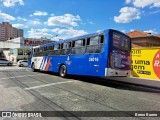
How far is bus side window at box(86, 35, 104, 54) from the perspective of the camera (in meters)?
11.5

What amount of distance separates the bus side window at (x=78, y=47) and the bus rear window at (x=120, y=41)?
2.52 metres

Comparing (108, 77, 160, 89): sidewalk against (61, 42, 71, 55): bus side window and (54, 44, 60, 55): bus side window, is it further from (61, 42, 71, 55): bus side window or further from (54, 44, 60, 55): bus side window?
(54, 44, 60, 55): bus side window

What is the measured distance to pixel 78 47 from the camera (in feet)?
45.0

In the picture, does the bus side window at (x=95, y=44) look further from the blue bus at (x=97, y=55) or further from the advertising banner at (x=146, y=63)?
the advertising banner at (x=146, y=63)

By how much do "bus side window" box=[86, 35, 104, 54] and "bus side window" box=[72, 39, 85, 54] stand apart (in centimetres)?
62

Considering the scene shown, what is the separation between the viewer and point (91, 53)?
1220cm

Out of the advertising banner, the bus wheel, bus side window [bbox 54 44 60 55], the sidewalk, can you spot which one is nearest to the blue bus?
the bus wheel

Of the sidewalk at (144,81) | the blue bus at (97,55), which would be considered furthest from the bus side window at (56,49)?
the sidewalk at (144,81)

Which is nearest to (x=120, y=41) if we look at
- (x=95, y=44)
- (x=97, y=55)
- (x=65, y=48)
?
(x=95, y=44)

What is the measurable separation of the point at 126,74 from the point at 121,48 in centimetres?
171

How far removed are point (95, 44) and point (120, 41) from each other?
150 centimetres

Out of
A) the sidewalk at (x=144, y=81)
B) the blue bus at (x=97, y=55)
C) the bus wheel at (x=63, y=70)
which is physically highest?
the blue bus at (x=97, y=55)

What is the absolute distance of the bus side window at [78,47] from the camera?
13.1 metres

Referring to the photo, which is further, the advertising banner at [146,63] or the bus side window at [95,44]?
the advertising banner at [146,63]
